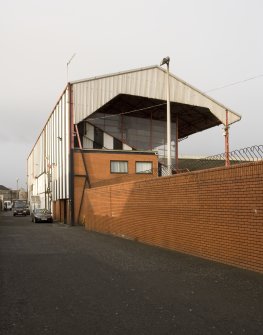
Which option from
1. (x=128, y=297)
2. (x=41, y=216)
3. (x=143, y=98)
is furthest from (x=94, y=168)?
(x=128, y=297)

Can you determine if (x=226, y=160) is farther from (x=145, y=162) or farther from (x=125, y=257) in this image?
(x=145, y=162)

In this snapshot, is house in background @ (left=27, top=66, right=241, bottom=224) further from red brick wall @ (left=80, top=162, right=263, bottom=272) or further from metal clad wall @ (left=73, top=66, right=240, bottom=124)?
red brick wall @ (left=80, top=162, right=263, bottom=272)

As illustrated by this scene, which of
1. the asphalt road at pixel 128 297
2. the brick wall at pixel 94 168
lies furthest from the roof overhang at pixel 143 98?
the asphalt road at pixel 128 297

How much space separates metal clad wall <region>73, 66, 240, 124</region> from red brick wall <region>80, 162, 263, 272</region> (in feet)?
56.5

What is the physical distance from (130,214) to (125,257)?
6759 mm

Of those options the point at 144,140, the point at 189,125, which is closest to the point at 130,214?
the point at 144,140

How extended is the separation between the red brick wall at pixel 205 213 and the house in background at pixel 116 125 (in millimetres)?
14118

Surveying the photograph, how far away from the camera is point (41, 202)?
60.2m

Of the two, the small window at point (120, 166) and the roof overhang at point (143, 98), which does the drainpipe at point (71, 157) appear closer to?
the roof overhang at point (143, 98)

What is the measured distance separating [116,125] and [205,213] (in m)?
29.4

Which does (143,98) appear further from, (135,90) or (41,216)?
(41,216)

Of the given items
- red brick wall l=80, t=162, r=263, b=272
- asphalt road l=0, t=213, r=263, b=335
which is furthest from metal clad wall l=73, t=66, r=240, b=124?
asphalt road l=0, t=213, r=263, b=335

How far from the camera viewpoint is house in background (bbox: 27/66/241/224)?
36.2 metres

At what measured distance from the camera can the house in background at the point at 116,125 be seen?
36.2m
